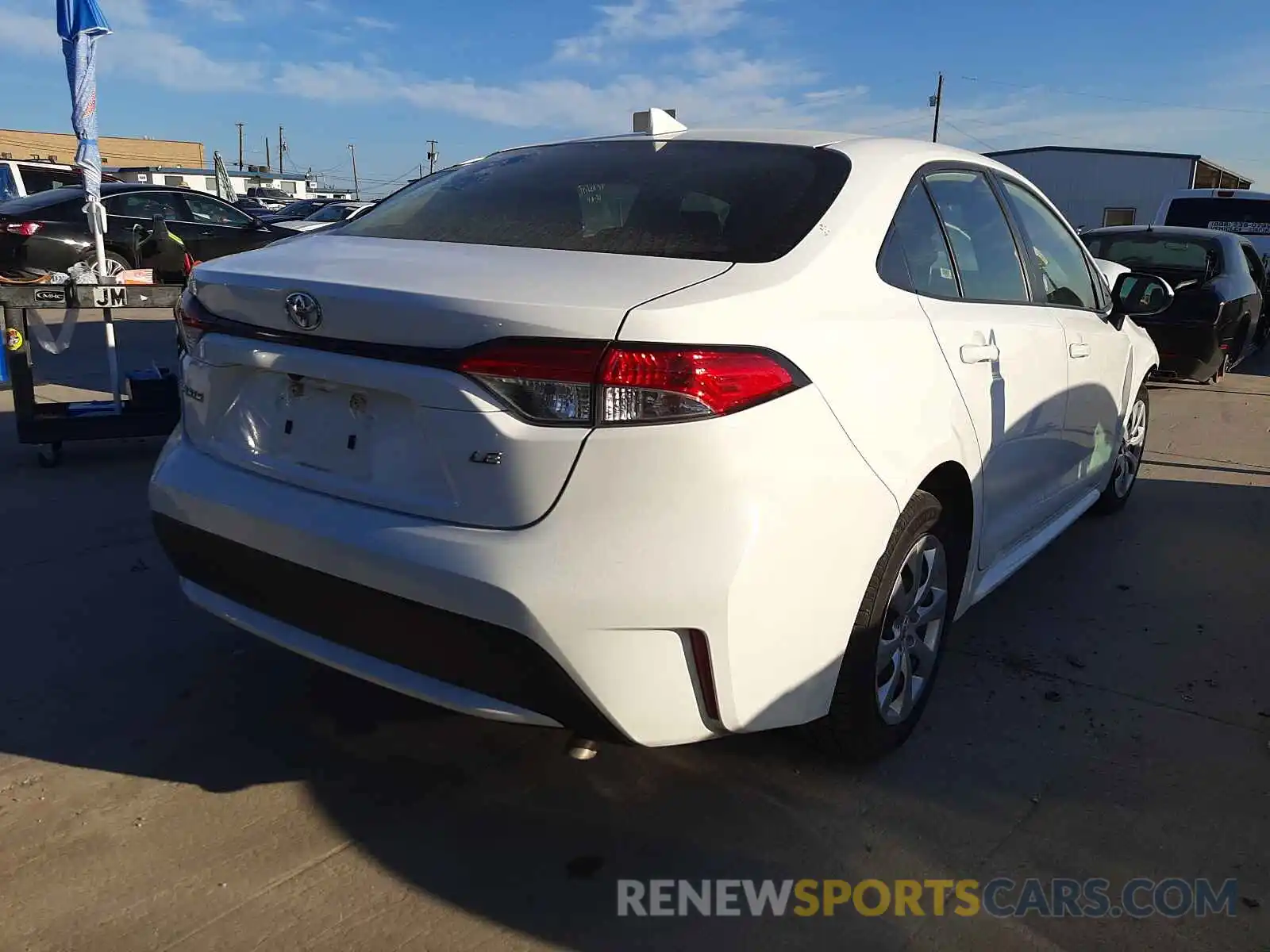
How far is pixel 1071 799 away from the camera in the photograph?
2613 millimetres

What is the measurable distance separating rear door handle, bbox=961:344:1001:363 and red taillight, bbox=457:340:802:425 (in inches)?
42.9

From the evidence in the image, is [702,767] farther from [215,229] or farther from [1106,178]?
[1106,178]

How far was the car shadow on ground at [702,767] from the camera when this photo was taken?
91.2 inches

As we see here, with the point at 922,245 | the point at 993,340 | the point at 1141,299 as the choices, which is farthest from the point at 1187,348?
the point at 922,245

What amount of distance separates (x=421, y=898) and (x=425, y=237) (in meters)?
1.61

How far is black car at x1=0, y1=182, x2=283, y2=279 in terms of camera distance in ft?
38.3

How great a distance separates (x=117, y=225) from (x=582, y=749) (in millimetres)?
12088

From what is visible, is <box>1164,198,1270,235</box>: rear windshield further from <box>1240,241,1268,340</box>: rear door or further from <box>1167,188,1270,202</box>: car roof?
<box>1240,241,1268,340</box>: rear door

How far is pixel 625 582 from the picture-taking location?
6.38 feet

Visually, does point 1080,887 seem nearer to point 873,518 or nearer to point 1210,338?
point 873,518

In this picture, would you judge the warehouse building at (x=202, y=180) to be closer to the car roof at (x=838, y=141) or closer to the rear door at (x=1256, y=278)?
the rear door at (x=1256, y=278)

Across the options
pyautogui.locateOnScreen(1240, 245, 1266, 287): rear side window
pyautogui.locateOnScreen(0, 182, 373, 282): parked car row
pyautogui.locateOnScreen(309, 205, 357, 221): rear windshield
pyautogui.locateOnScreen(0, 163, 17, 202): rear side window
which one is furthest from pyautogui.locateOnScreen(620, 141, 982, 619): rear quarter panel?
pyautogui.locateOnScreen(0, 163, 17, 202): rear side window

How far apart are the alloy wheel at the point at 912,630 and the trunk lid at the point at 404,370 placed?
40.8 inches

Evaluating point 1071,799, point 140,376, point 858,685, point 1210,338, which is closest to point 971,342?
point 858,685
